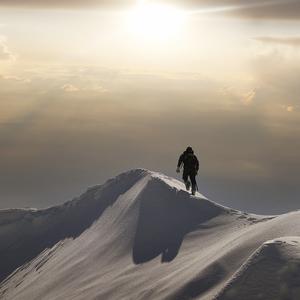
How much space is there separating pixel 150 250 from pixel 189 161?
263 inches

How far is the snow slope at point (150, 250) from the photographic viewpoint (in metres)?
26.4

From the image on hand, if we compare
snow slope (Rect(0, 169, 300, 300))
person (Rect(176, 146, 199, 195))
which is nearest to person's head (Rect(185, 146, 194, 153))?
person (Rect(176, 146, 199, 195))

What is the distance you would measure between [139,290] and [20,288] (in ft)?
88.0

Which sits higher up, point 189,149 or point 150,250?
point 189,149

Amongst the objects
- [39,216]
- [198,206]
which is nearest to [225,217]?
[198,206]

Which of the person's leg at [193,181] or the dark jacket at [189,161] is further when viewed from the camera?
the person's leg at [193,181]

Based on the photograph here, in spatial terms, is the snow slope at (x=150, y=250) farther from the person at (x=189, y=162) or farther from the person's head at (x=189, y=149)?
the person's head at (x=189, y=149)

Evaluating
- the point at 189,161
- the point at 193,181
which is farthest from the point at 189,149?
the point at 193,181

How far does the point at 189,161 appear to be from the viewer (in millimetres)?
40906

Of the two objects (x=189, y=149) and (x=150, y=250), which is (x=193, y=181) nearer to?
(x=189, y=149)

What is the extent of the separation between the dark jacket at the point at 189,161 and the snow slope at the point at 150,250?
4.42 m

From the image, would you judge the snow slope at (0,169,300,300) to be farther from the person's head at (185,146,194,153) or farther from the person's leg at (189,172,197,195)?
the person's head at (185,146,194,153)

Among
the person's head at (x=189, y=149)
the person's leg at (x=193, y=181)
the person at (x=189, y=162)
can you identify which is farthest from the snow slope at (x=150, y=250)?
the person's head at (x=189, y=149)

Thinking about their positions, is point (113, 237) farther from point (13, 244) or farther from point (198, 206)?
point (13, 244)
